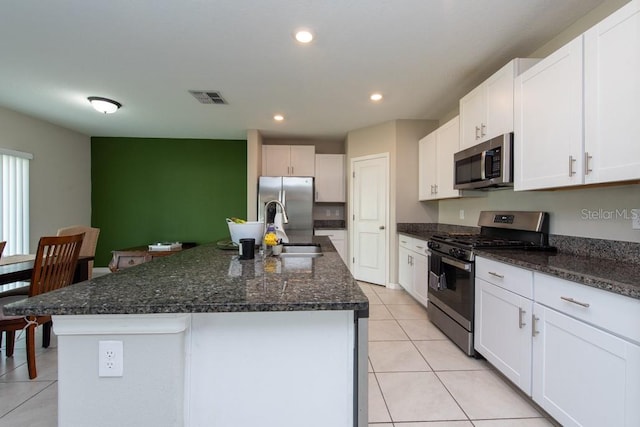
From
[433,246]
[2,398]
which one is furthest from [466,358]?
[2,398]

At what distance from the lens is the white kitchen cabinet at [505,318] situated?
68.6 inches

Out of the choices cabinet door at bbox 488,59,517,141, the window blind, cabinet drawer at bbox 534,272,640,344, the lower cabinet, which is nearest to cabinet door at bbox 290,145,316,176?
cabinet door at bbox 488,59,517,141

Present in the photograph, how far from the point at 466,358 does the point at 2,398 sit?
3163 millimetres

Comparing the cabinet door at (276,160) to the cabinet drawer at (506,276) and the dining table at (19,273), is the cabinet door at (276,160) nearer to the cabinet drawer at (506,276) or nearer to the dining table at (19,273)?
the dining table at (19,273)

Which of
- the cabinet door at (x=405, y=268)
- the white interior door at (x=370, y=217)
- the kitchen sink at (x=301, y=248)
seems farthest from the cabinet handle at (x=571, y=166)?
the white interior door at (x=370, y=217)

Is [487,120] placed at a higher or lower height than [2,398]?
higher

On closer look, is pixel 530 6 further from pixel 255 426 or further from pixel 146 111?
pixel 146 111

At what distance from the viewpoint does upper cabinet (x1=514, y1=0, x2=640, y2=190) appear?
140 centimetres

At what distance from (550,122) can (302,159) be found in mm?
3711

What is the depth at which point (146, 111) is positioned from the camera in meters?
3.96

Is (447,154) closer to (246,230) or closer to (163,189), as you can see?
(246,230)

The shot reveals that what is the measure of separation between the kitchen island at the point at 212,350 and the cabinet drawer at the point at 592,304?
41.8 inches

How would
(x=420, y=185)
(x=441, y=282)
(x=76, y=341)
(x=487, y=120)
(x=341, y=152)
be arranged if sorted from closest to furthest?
1. (x=76, y=341)
2. (x=487, y=120)
3. (x=441, y=282)
4. (x=420, y=185)
5. (x=341, y=152)

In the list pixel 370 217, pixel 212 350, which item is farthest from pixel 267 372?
pixel 370 217
